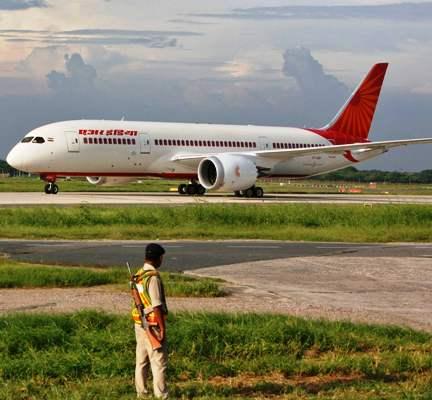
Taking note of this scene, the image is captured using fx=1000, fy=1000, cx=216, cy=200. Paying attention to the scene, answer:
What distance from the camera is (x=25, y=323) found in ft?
38.0

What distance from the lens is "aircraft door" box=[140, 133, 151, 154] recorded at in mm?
49000

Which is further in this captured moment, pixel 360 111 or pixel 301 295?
pixel 360 111

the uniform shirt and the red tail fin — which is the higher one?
the red tail fin

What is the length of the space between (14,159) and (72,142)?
298 cm

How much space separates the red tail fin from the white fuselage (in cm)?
294

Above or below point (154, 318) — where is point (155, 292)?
above

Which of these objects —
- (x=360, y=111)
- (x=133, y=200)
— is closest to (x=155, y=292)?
(x=133, y=200)

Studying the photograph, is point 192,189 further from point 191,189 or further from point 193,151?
point 193,151

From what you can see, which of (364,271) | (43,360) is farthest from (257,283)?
(43,360)

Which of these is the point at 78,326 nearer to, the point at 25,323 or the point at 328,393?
the point at 25,323

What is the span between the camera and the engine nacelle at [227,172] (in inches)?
1893

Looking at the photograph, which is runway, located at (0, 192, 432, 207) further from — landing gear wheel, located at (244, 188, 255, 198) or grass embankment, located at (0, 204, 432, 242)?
grass embankment, located at (0, 204, 432, 242)

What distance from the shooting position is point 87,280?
1612 centimetres

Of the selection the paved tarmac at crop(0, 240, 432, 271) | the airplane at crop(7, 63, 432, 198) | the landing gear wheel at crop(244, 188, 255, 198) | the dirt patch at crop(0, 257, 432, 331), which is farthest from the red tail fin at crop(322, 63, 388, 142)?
the dirt patch at crop(0, 257, 432, 331)
